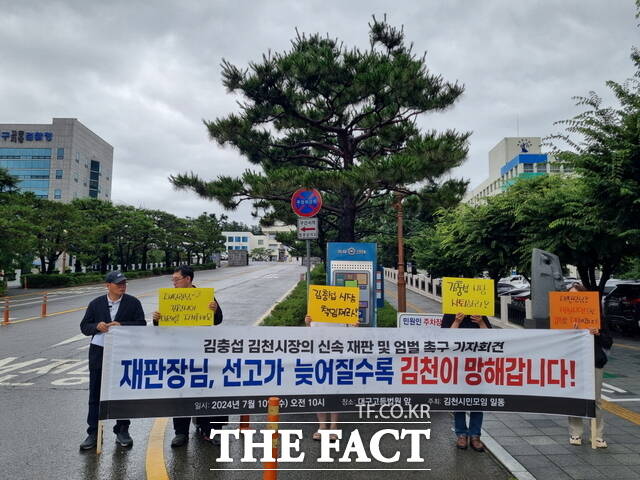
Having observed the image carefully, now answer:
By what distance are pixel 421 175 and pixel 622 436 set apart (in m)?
6.57

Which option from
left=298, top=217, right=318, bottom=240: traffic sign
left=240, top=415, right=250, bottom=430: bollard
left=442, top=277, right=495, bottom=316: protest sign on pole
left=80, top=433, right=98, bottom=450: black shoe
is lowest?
left=80, top=433, right=98, bottom=450: black shoe

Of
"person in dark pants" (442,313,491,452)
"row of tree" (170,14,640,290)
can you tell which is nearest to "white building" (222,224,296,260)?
"row of tree" (170,14,640,290)

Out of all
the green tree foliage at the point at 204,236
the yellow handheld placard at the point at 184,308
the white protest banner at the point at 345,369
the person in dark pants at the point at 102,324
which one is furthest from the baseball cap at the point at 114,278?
the green tree foliage at the point at 204,236

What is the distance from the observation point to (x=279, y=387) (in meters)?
4.79

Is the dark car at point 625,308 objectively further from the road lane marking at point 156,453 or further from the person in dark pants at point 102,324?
the person in dark pants at point 102,324

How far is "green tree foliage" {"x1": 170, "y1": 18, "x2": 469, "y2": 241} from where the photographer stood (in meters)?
10.3

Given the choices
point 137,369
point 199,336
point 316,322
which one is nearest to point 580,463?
point 316,322

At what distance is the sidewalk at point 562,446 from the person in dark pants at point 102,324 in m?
4.44

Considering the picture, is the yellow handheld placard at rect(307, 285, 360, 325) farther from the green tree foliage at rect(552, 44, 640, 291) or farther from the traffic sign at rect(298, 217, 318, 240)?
the green tree foliage at rect(552, 44, 640, 291)

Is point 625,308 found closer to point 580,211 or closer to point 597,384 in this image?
point 580,211

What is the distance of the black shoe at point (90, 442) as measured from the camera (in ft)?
15.8

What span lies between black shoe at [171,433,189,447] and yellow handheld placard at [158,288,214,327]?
4.30 feet

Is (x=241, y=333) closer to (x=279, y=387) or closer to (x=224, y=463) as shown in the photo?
(x=279, y=387)

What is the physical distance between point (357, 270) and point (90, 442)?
23.3 ft
